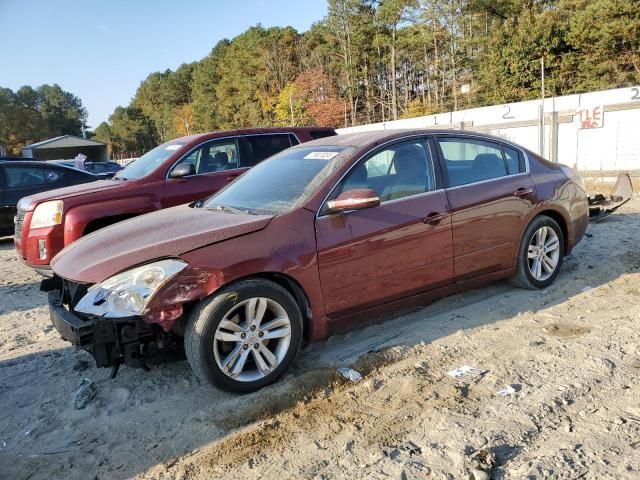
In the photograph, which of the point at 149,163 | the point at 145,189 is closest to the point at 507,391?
the point at 145,189

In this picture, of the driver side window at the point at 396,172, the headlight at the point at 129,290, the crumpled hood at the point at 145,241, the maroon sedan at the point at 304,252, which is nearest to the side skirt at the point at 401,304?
the maroon sedan at the point at 304,252

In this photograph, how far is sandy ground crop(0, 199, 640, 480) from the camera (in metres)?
2.58

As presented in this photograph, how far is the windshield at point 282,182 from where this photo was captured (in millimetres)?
3795

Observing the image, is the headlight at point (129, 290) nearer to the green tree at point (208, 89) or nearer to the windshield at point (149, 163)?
the windshield at point (149, 163)

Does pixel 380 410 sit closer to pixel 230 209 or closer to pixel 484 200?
pixel 230 209

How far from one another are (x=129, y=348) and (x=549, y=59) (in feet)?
112

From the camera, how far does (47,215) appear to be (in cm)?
567

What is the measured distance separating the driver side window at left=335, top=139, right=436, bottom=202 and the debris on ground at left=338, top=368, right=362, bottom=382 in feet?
4.19

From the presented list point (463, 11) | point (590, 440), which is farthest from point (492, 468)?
point (463, 11)

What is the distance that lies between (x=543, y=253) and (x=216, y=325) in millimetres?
3405

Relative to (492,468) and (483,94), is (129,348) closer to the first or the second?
(492,468)

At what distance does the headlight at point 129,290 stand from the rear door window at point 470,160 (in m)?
2.46

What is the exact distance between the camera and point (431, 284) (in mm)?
4152

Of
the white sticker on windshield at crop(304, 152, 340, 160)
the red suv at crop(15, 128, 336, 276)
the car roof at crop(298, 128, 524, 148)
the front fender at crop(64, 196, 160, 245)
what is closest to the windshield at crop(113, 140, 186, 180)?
the red suv at crop(15, 128, 336, 276)
